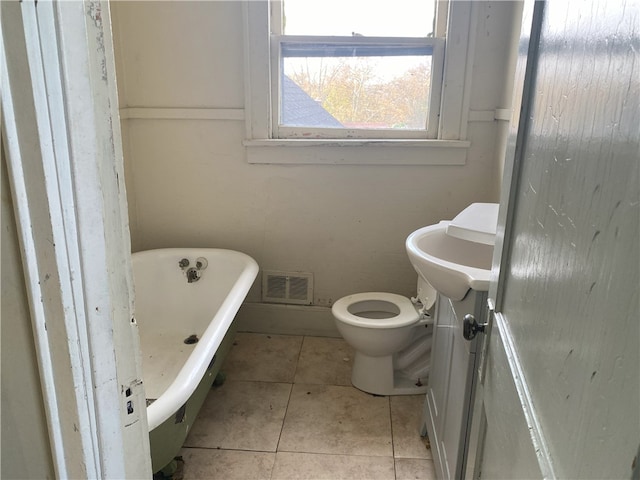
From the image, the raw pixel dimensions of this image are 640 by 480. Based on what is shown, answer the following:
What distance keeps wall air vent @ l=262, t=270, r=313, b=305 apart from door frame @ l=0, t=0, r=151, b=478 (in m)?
2.00

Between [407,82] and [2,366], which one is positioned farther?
[407,82]

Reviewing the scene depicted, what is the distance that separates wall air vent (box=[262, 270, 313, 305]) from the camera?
8.86ft

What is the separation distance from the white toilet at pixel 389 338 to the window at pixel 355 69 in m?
0.85

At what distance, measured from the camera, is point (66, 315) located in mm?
589

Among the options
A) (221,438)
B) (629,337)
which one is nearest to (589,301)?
(629,337)

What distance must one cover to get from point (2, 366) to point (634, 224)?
2.26 ft

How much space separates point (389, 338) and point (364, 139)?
100 centimetres

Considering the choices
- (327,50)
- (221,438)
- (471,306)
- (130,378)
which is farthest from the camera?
(327,50)

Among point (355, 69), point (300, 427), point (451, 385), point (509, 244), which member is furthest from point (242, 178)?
point (509, 244)

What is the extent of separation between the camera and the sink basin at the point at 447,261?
1.35m

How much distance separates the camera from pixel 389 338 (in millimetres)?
2121

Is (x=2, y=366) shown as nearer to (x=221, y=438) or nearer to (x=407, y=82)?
(x=221, y=438)

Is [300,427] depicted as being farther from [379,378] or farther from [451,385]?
[451,385]

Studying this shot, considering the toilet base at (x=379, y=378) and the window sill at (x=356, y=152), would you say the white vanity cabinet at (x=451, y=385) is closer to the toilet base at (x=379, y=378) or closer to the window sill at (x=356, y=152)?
the toilet base at (x=379, y=378)
